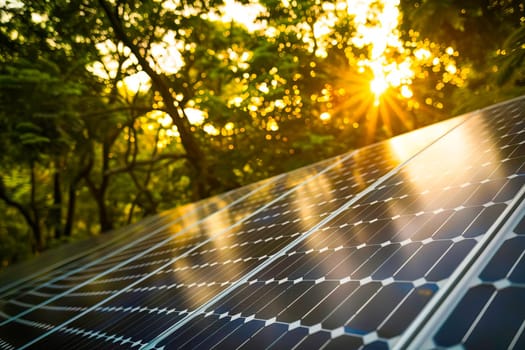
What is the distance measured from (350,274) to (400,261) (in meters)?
0.37

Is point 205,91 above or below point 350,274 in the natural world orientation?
above

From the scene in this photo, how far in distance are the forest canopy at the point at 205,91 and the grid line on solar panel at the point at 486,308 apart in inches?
508

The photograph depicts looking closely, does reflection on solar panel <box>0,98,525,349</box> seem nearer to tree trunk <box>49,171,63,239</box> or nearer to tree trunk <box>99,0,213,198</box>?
tree trunk <box>99,0,213,198</box>

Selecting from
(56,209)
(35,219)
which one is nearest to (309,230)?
(56,209)

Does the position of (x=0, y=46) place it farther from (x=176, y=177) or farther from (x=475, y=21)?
(x=475, y=21)

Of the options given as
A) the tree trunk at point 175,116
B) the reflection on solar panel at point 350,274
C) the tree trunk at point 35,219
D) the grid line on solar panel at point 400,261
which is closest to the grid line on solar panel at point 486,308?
the reflection on solar panel at point 350,274

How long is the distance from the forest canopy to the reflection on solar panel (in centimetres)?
1016

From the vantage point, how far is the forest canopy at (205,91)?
1523 cm

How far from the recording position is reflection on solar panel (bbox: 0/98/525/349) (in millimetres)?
1889

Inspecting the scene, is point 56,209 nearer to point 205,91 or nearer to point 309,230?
point 205,91

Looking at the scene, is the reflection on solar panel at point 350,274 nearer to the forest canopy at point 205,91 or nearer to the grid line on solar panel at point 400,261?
the grid line on solar panel at point 400,261

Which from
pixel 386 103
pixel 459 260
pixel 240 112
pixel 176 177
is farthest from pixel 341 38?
pixel 459 260

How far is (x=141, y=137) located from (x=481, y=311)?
3430 cm

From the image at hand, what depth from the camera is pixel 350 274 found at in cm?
270
